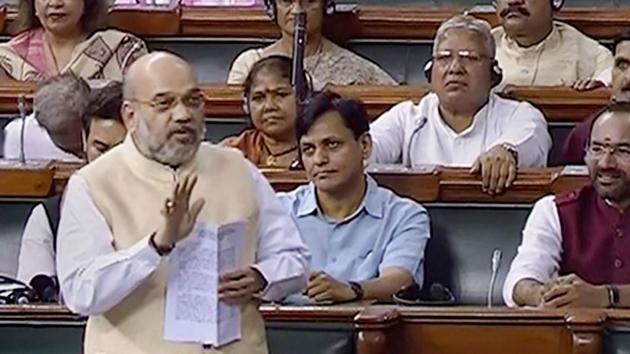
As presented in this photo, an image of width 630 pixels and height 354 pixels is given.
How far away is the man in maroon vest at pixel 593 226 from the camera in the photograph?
3062 mm

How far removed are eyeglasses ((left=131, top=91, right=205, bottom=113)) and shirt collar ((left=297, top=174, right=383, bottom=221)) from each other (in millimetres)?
863

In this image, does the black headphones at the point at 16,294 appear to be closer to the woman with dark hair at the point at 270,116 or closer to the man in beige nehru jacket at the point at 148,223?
the man in beige nehru jacket at the point at 148,223

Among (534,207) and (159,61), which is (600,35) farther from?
(159,61)

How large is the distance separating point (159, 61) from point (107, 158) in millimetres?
166

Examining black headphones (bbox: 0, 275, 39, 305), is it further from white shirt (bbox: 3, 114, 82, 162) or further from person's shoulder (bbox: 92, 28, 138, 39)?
person's shoulder (bbox: 92, 28, 138, 39)

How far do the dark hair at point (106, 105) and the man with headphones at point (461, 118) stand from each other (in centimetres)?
67

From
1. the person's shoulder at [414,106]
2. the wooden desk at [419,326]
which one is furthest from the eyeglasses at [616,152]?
the person's shoulder at [414,106]

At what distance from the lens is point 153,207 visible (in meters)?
2.43

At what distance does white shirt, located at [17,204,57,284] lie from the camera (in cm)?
308

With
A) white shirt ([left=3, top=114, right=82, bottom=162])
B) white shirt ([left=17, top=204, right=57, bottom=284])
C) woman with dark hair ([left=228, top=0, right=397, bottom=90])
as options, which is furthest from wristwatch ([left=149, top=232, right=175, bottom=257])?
woman with dark hair ([left=228, top=0, right=397, bottom=90])

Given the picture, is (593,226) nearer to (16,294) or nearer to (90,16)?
(16,294)

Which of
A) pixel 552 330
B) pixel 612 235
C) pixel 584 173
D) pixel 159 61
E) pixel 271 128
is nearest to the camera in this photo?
pixel 159 61

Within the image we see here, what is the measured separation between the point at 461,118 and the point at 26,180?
91 cm

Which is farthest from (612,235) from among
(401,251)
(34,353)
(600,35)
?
(600,35)
